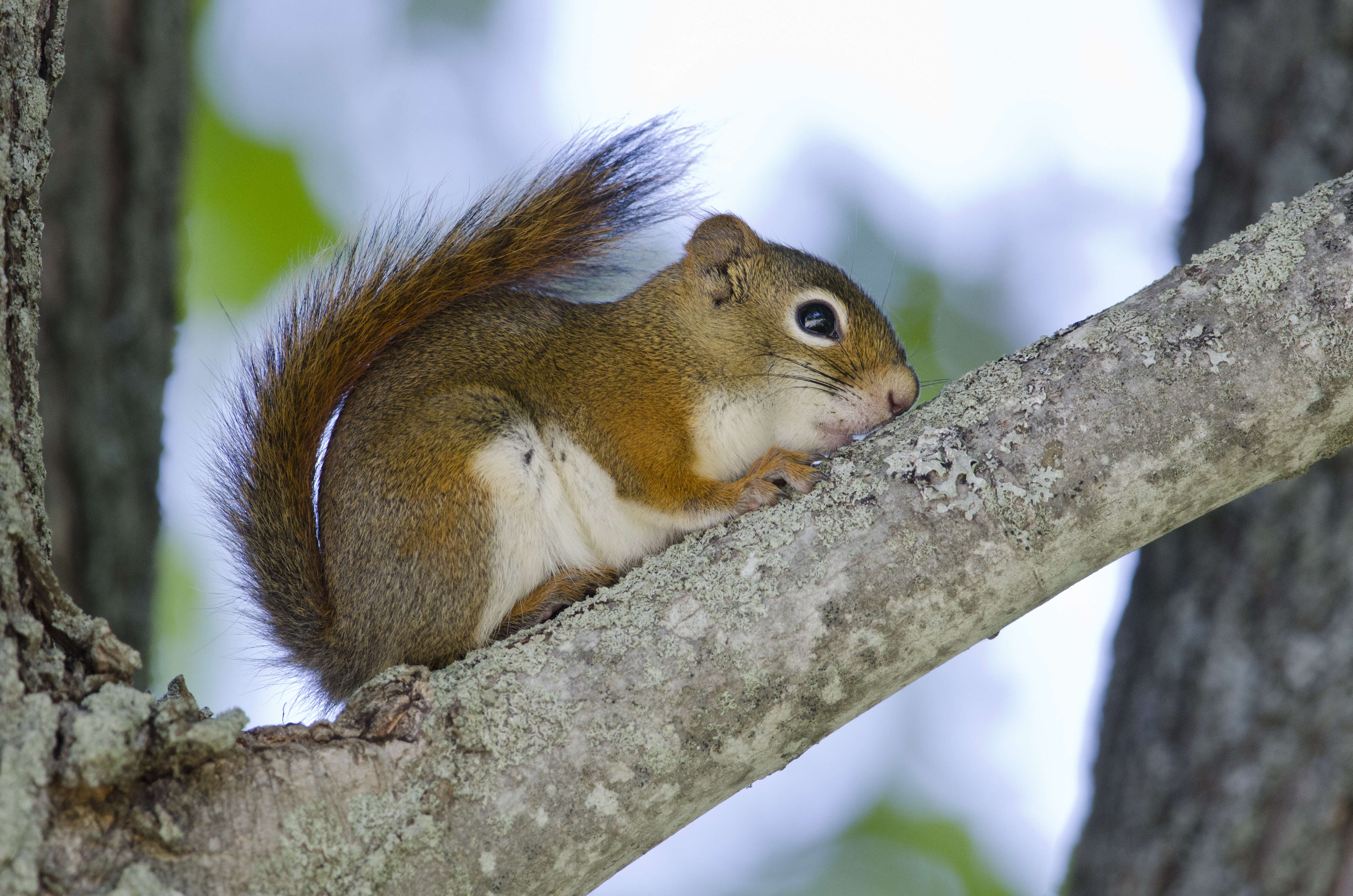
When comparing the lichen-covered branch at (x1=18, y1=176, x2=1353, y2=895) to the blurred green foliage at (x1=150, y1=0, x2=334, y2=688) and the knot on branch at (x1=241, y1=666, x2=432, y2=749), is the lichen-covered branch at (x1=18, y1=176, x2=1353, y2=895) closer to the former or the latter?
the knot on branch at (x1=241, y1=666, x2=432, y2=749)

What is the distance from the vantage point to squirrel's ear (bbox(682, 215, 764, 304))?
2.66 m

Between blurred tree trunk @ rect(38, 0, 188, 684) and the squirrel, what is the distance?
27.4 inches

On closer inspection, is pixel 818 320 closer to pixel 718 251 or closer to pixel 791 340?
pixel 791 340

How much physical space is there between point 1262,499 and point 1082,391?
1.39m

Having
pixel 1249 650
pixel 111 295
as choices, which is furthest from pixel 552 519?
pixel 1249 650


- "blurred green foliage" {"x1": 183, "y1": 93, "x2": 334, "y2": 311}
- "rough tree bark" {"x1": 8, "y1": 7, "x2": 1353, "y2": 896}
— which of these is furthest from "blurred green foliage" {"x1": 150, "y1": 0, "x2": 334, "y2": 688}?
"rough tree bark" {"x1": 8, "y1": 7, "x2": 1353, "y2": 896}

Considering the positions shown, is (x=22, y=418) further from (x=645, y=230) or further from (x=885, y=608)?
(x=645, y=230)

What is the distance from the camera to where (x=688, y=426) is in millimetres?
2373

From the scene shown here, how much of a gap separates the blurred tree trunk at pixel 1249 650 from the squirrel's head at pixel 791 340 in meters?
0.93

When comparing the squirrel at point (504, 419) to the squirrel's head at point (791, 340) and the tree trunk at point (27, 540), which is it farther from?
the tree trunk at point (27, 540)

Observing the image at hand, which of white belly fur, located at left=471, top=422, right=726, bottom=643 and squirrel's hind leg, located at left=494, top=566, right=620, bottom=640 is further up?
white belly fur, located at left=471, top=422, right=726, bottom=643

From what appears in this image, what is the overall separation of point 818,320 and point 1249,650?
125 cm

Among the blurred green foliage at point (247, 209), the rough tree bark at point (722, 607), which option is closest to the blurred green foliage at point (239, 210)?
the blurred green foliage at point (247, 209)

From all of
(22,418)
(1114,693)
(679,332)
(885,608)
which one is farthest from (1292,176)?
(22,418)
